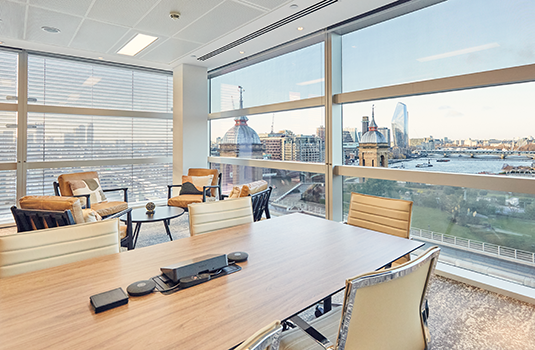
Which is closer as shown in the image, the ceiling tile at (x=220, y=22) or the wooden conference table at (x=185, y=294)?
the wooden conference table at (x=185, y=294)

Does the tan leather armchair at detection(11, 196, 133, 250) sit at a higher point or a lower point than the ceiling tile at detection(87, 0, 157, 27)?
lower

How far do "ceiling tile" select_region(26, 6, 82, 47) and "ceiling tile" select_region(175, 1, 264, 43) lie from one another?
1272mm

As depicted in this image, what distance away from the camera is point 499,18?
99.9 inches

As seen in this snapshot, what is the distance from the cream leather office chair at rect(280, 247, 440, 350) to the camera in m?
0.96

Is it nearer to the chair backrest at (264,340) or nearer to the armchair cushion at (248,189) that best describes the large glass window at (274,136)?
the armchair cushion at (248,189)

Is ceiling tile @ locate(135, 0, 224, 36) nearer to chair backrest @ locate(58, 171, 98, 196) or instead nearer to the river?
chair backrest @ locate(58, 171, 98, 196)

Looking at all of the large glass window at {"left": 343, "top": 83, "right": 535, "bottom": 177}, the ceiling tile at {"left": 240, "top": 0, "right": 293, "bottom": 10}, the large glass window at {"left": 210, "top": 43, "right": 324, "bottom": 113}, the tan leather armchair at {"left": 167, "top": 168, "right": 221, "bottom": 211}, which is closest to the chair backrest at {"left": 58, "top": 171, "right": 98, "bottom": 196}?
the tan leather armchair at {"left": 167, "top": 168, "right": 221, "bottom": 211}

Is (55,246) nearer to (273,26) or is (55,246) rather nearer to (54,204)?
(54,204)

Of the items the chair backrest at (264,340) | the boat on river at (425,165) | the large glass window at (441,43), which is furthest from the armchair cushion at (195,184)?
the chair backrest at (264,340)

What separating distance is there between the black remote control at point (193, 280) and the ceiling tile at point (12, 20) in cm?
370

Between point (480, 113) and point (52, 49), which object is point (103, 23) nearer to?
point (52, 49)

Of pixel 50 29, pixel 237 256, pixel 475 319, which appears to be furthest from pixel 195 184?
pixel 475 319

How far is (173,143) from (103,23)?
8.54 ft

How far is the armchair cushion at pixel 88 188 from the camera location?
4.16 meters
